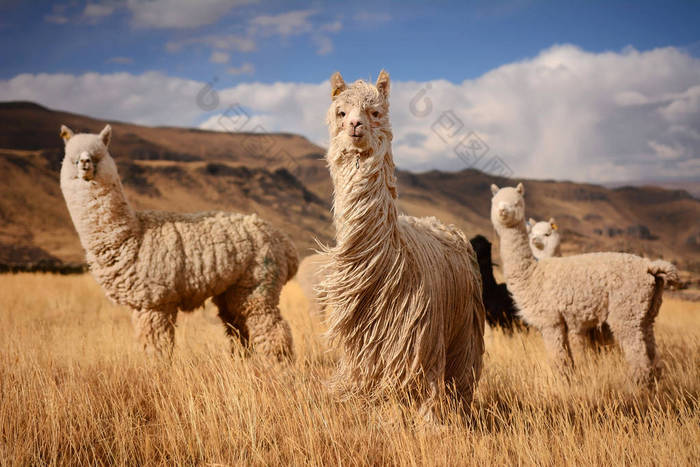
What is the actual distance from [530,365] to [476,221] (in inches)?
1452

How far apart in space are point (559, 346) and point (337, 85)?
12.1 ft

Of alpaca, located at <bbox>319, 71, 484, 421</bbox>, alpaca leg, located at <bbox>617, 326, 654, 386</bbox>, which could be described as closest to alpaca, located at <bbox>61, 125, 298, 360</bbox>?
alpaca, located at <bbox>319, 71, 484, 421</bbox>

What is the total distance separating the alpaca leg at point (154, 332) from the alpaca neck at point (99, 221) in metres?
0.66

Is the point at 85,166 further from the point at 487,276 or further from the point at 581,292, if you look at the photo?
the point at 487,276

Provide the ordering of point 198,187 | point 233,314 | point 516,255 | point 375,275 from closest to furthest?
1. point 375,275
2. point 516,255
3. point 233,314
4. point 198,187

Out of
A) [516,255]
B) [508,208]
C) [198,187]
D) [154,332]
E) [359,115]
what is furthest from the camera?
[198,187]

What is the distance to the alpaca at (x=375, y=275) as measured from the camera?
272 cm

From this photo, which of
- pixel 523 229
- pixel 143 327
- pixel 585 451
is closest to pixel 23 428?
pixel 143 327

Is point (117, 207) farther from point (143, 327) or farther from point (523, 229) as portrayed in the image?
point (523, 229)

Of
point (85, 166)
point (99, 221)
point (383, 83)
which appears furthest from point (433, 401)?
point (85, 166)

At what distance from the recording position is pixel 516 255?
209 inches

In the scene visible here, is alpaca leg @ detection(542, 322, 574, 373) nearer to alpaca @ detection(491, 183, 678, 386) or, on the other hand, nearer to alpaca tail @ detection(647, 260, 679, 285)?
alpaca @ detection(491, 183, 678, 386)

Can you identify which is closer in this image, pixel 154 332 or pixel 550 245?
pixel 154 332

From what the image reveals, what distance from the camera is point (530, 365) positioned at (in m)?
4.85
